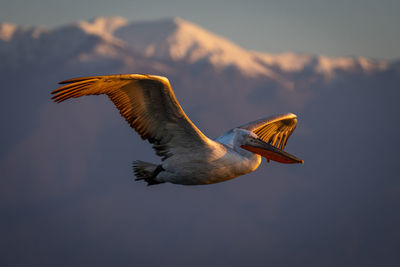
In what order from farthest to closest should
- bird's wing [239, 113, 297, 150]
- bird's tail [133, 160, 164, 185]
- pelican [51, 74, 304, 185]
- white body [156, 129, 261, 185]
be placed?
bird's wing [239, 113, 297, 150], bird's tail [133, 160, 164, 185], white body [156, 129, 261, 185], pelican [51, 74, 304, 185]

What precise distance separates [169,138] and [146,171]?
3.00 feet

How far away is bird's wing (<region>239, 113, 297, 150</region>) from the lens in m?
9.88

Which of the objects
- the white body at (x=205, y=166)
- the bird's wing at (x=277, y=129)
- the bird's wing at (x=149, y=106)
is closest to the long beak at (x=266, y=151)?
the white body at (x=205, y=166)

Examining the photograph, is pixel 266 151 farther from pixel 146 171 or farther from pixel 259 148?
pixel 146 171

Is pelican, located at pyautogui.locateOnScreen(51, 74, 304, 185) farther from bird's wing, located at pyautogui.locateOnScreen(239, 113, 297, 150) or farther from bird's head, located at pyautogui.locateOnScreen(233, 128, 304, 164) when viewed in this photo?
bird's wing, located at pyautogui.locateOnScreen(239, 113, 297, 150)

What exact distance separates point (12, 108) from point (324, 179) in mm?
118129

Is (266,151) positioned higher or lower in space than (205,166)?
higher

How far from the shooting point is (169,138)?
23.8 feet

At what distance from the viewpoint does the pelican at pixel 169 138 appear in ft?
21.4

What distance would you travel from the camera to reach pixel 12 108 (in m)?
193

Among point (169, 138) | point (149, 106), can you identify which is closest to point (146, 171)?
point (169, 138)

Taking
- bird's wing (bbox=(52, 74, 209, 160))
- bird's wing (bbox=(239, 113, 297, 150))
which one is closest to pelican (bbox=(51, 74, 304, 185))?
bird's wing (bbox=(52, 74, 209, 160))

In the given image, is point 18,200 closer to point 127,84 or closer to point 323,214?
point 323,214

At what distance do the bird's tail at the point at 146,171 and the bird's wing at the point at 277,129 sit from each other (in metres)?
2.61
